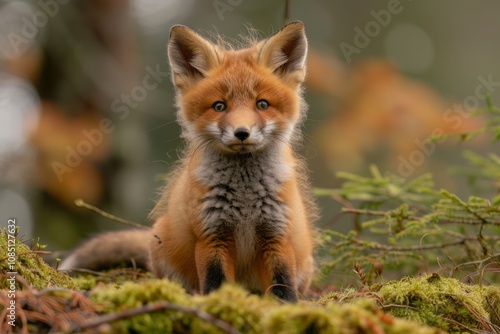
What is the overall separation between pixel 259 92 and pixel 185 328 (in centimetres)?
207

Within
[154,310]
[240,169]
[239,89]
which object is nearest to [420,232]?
[240,169]

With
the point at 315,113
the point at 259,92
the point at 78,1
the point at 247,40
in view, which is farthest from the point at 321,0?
the point at 259,92

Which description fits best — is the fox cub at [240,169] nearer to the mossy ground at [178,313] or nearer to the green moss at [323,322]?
the mossy ground at [178,313]

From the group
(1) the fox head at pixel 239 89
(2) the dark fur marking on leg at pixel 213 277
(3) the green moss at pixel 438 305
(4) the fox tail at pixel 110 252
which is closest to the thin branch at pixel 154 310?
(3) the green moss at pixel 438 305

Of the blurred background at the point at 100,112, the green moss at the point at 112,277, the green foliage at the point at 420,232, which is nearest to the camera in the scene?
the green moss at the point at 112,277

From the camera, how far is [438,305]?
308 centimetres

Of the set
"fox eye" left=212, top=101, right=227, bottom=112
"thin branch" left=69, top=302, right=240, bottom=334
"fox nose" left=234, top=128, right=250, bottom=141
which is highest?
"fox eye" left=212, top=101, right=227, bottom=112

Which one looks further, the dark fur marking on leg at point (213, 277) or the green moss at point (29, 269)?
the dark fur marking on leg at point (213, 277)

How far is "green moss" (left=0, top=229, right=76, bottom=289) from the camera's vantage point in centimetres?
287

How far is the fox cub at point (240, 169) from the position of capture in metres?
3.76

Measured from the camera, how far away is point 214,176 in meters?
3.89

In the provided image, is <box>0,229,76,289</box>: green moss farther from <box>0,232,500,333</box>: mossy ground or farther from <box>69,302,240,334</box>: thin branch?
<box>69,302,240,334</box>: thin branch

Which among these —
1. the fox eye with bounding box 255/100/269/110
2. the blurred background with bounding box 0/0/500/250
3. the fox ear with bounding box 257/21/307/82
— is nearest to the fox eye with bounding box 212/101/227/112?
the fox eye with bounding box 255/100/269/110

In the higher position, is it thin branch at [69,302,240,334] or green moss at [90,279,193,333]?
thin branch at [69,302,240,334]
